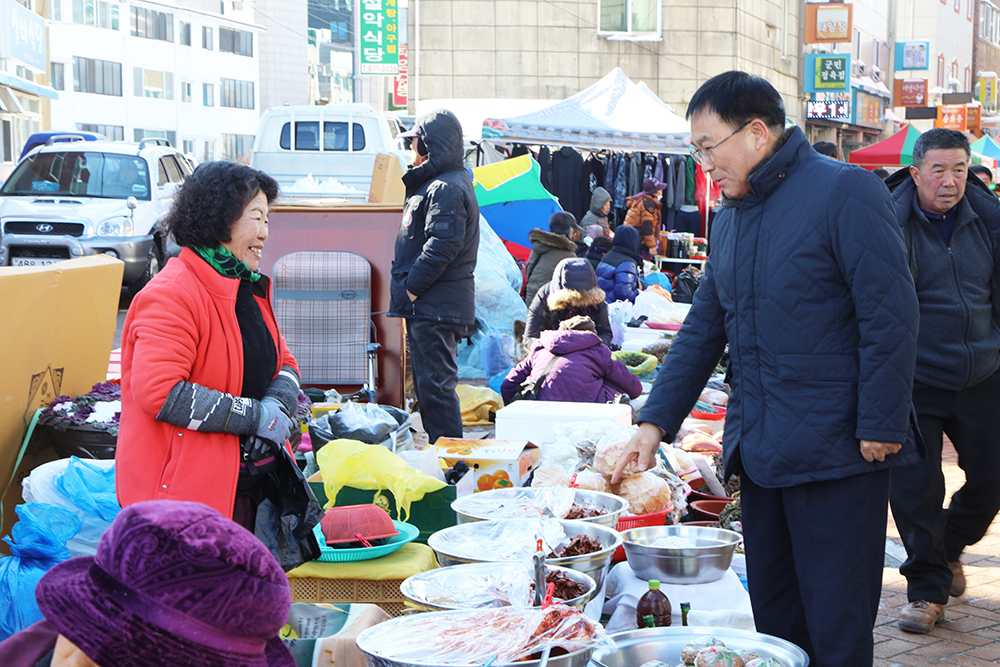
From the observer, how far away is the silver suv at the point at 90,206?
13.0m

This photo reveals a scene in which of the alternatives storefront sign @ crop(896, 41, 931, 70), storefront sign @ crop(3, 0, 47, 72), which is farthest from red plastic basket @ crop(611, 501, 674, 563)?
storefront sign @ crop(896, 41, 931, 70)

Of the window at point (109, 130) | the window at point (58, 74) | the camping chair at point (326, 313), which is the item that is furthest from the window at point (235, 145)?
the camping chair at point (326, 313)

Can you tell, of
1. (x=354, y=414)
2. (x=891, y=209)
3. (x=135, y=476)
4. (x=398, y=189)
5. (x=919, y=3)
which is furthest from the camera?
(x=919, y=3)

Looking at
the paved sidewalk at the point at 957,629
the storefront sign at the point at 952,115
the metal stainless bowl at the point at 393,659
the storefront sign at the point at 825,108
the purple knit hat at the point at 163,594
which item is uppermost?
the storefront sign at the point at 952,115

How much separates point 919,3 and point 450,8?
118 feet

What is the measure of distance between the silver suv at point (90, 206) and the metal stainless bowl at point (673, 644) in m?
10.7

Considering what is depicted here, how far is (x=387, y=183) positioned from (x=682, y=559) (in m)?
8.13

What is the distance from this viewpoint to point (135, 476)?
297cm

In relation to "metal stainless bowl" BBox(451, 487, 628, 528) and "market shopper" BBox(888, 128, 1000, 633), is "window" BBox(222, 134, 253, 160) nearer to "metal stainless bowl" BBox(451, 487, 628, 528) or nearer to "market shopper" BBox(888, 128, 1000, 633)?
"market shopper" BBox(888, 128, 1000, 633)

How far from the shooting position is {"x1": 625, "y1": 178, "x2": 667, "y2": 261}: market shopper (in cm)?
1457

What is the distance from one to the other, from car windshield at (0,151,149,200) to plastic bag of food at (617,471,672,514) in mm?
11476

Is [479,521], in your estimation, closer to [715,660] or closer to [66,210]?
[715,660]

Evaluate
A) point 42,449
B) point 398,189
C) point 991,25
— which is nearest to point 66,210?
point 398,189

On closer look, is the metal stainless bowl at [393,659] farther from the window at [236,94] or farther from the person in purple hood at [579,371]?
the window at [236,94]
